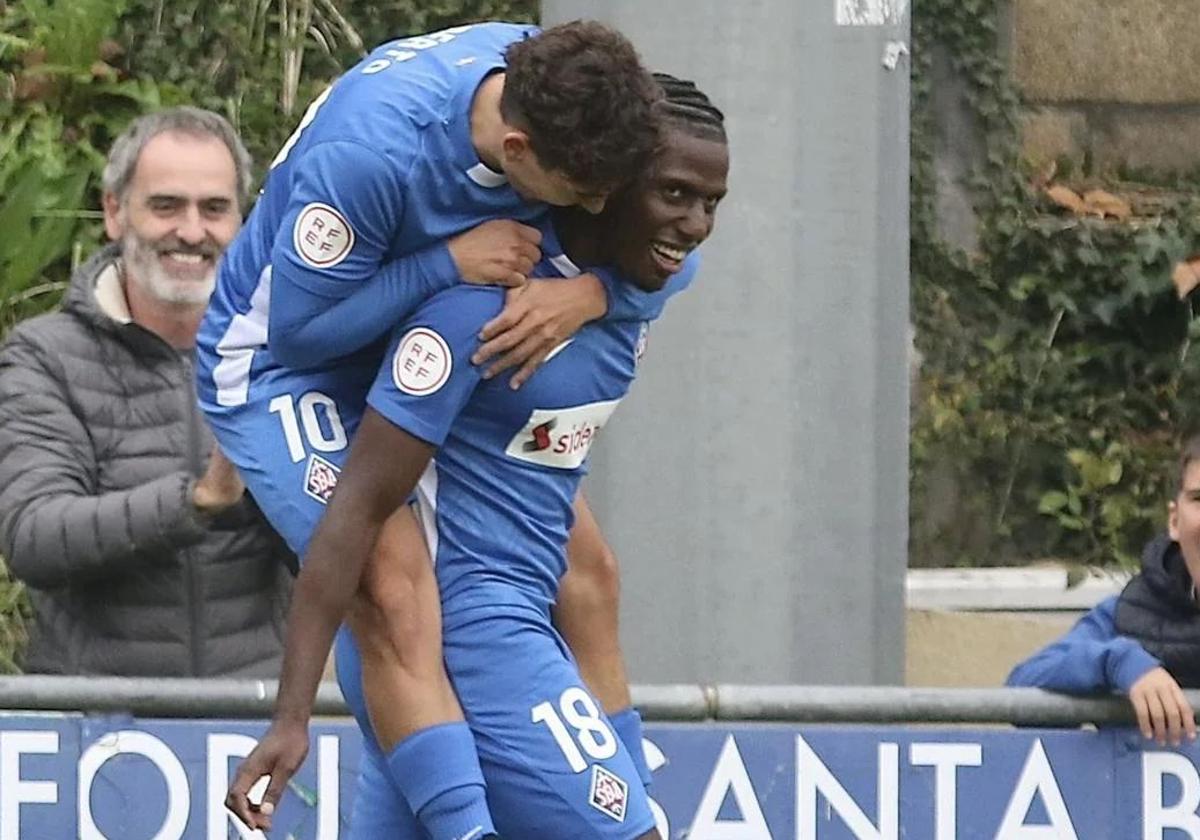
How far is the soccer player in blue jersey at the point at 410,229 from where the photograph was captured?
355cm

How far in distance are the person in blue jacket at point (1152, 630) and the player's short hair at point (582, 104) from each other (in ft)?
5.52

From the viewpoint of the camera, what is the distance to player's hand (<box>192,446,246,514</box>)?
462cm

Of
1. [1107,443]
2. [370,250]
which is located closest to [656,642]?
[370,250]

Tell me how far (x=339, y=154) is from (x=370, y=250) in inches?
5.6

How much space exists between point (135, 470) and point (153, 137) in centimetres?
69

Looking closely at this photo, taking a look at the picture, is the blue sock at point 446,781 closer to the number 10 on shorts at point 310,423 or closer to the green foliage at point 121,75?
the number 10 on shorts at point 310,423

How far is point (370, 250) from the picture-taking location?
3.70 m

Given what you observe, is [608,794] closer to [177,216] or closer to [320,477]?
[320,477]

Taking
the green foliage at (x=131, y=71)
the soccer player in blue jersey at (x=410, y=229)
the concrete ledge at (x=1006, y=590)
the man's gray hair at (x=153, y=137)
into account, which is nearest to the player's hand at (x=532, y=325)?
the soccer player in blue jersey at (x=410, y=229)

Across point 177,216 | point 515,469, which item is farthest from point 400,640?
point 177,216

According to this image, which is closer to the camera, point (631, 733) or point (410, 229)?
point (410, 229)

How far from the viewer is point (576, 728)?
3824 mm

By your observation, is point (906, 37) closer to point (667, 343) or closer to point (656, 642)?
point (667, 343)

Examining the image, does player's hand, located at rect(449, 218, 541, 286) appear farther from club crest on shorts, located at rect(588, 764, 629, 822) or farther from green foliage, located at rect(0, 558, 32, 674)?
green foliage, located at rect(0, 558, 32, 674)
